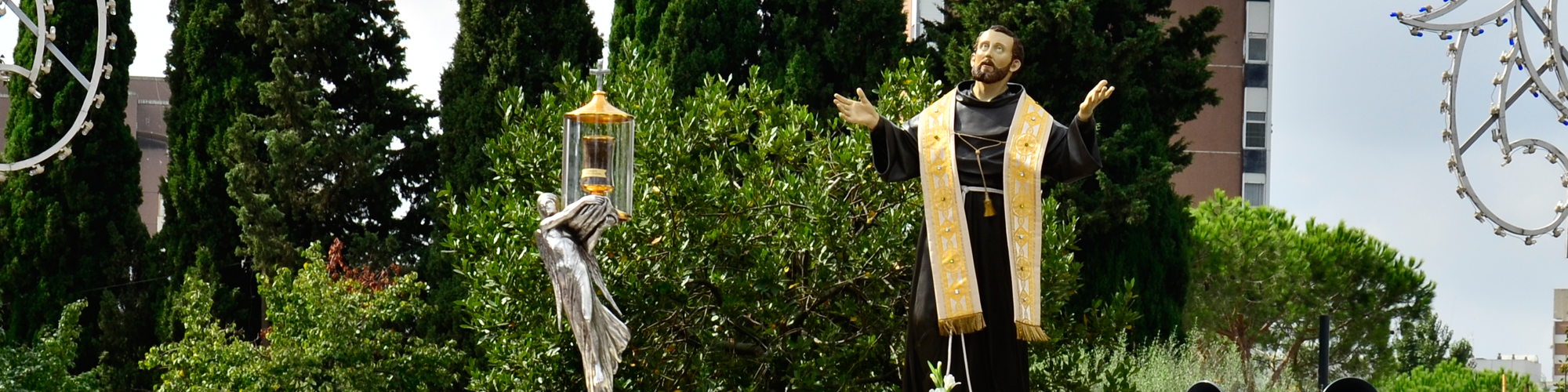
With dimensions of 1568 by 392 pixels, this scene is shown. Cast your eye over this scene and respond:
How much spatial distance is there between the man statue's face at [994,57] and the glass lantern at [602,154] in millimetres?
1743

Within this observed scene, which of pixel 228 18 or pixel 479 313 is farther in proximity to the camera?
pixel 228 18

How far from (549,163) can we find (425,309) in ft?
18.8

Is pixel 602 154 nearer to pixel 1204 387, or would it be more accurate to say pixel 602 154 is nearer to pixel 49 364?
pixel 1204 387

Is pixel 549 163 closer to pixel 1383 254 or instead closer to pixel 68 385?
pixel 68 385

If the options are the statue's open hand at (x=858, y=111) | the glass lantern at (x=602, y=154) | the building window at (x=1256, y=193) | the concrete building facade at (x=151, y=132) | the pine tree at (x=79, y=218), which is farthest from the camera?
the building window at (x=1256, y=193)

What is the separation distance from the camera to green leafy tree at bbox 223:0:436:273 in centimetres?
2034

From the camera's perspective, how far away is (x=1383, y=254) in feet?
114

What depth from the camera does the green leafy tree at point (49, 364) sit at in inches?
689

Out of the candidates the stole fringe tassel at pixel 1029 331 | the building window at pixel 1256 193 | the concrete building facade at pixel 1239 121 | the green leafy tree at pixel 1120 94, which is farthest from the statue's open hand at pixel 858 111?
the building window at pixel 1256 193

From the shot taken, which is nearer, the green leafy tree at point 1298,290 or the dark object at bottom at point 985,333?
the dark object at bottom at point 985,333

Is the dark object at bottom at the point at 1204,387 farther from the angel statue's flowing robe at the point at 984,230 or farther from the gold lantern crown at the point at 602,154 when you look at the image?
the gold lantern crown at the point at 602,154

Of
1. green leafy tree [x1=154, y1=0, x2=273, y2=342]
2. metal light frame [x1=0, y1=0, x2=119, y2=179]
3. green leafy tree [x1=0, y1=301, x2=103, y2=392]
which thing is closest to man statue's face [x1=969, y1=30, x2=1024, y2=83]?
metal light frame [x1=0, y1=0, x2=119, y2=179]

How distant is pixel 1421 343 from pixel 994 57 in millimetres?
33985

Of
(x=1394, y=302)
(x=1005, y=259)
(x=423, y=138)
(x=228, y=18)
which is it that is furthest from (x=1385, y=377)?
(x=1005, y=259)
